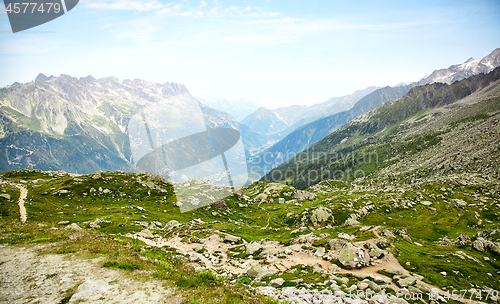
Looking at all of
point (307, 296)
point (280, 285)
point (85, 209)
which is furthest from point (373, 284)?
point (85, 209)

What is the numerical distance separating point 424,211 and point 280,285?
237 ft

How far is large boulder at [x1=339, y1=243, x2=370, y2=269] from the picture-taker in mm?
25312

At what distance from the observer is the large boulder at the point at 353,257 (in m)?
25.3

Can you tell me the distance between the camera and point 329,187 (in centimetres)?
16762

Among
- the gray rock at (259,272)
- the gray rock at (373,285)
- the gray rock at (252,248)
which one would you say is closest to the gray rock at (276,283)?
the gray rock at (259,272)

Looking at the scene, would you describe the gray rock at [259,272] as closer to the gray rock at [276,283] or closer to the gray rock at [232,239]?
the gray rock at [276,283]

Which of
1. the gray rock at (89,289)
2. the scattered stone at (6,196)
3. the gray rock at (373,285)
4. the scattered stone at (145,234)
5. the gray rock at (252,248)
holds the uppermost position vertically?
the scattered stone at (6,196)

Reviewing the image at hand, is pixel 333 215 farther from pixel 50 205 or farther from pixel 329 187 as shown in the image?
pixel 329 187

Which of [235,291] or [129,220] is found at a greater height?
[235,291]

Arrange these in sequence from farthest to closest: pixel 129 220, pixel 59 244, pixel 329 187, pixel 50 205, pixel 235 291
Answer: pixel 329 187, pixel 50 205, pixel 129 220, pixel 59 244, pixel 235 291

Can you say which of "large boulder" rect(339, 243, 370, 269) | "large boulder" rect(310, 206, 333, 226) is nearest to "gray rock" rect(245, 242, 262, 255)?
"large boulder" rect(339, 243, 370, 269)

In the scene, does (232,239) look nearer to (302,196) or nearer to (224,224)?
(224,224)

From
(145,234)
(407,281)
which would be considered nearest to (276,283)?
(407,281)

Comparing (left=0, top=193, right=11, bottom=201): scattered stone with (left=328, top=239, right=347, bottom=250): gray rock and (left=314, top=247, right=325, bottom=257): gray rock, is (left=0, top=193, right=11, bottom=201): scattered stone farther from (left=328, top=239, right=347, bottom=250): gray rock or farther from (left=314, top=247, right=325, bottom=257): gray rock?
(left=328, top=239, right=347, bottom=250): gray rock
